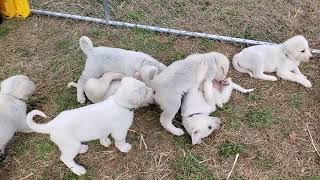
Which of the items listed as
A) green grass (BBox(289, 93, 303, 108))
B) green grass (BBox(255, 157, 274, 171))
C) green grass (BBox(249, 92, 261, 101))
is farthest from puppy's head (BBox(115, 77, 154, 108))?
green grass (BBox(289, 93, 303, 108))

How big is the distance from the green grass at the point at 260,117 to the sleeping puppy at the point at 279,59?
449 millimetres

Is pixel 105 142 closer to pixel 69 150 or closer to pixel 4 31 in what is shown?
pixel 69 150

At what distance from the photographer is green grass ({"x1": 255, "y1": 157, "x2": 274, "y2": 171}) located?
4039 mm

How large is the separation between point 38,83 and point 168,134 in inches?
58.6

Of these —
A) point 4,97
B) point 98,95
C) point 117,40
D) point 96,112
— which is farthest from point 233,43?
point 4,97

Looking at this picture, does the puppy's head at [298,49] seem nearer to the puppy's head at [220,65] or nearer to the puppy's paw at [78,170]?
the puppy's head at [220,65]

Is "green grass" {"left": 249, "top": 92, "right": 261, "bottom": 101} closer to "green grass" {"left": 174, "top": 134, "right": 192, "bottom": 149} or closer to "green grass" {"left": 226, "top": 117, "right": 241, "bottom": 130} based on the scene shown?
"green grass" {"left": 226, "top": 117, "right": 241, "bottom": 130}

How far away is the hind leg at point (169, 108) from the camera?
4.09m

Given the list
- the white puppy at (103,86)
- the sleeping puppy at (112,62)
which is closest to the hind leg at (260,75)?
the sleeping puppy at (112,62)

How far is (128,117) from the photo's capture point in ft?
12.5

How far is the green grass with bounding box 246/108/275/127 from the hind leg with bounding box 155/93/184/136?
67cm

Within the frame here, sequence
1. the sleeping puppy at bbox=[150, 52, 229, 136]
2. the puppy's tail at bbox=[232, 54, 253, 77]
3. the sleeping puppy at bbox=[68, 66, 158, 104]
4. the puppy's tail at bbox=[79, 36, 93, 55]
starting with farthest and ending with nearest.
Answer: the puppy's tail at bbox=[232, 54, 253, 77], the puppy's tail at bbox=[79, 36, 93, 55], the sleeping puppy at bbox=[68, 66, 158, 104], the sleeping puppy at bbox=[150, 52, 229, 136]

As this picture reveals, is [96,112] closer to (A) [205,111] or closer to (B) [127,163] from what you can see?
(B) [127,163]

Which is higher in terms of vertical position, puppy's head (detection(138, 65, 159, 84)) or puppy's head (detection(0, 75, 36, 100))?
puppy's head (detection(138, 65, 159, 84))
